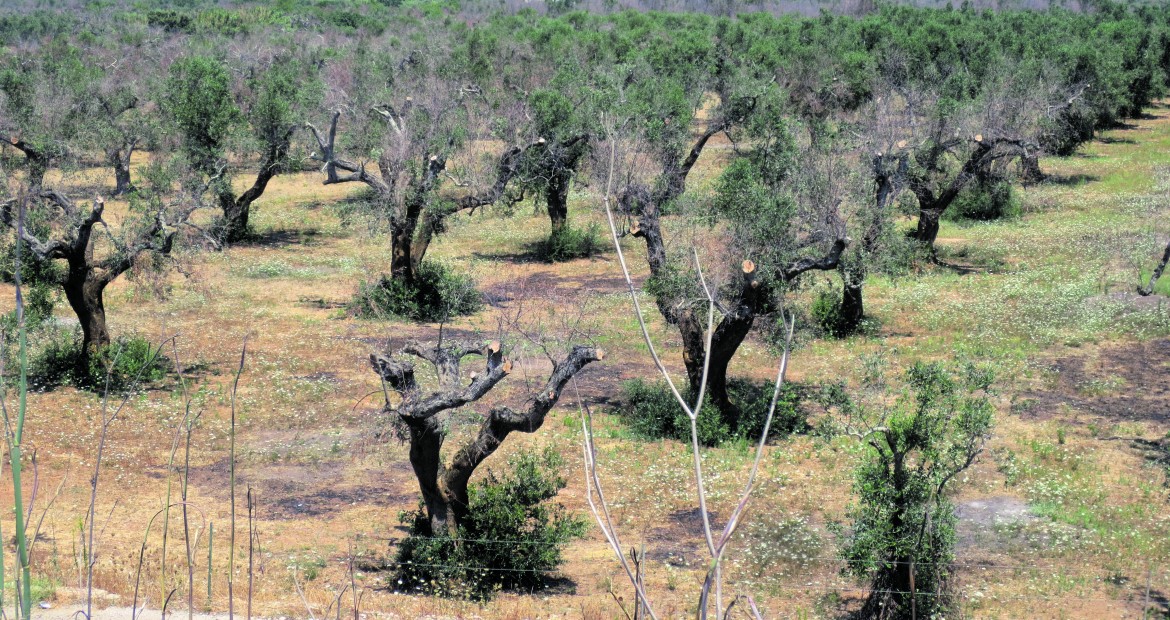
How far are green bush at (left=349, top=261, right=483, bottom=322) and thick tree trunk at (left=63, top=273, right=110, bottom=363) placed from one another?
6919mm

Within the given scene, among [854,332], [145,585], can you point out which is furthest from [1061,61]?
[145,585]

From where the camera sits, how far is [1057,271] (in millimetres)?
32500

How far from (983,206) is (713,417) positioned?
24.0 metres

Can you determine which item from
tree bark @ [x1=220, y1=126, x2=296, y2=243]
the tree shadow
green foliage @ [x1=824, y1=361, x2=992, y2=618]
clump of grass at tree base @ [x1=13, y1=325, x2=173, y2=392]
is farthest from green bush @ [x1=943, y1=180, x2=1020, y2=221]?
green foliage @ [x1=824, y1=361, x2=992, y2=618]

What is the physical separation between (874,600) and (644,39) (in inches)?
2269

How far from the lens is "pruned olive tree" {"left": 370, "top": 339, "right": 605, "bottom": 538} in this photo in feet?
47.3

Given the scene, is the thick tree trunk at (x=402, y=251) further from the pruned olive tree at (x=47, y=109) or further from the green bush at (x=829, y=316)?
the pruned olive tree at (x=47, y=109)

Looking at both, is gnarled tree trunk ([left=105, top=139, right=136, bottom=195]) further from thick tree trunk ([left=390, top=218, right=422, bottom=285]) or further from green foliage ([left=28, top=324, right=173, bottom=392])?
green foliage ([left=28, top=324, right=173, bottom=392])

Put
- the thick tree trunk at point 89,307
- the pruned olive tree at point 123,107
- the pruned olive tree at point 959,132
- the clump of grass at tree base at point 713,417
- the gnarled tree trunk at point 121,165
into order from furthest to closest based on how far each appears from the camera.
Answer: the pruned olive tree at point 123,107, the gnarled tree trunk at point 121,165, the pruned olive tree at point 959,132, the thick tree trunk at point 89,307, the clump of grass at tree base at point 713,417

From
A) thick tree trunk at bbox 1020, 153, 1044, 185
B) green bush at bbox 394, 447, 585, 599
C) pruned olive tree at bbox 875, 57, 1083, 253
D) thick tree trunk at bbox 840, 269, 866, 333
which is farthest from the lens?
thick tree trunk at bbox 1020, 153, 1044, 185

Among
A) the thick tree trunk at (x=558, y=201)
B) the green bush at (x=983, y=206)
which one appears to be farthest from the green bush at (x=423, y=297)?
the green bush at (x=983, y=206)

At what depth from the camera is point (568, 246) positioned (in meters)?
35.9

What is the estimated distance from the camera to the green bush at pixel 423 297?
28.8 meters

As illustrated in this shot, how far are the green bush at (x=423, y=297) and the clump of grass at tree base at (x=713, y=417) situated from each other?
801cm
